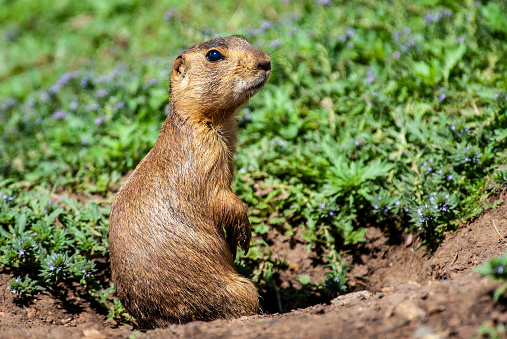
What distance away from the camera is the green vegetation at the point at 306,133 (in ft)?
13.5

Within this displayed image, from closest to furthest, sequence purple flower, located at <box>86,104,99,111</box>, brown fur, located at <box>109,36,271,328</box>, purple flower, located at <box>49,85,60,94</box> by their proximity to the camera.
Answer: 1. brown fur, located at <box>109,36,271,328</box>
2. purple flower, located at <box>86,104,99,111</box>
3. purple flower, located at <box>49,85,60,94</box>

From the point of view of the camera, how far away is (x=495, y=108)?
4.44 m

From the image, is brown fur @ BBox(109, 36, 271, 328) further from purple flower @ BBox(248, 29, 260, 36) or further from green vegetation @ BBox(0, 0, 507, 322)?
purple flower @ BBox(248, 29, 260, 36)

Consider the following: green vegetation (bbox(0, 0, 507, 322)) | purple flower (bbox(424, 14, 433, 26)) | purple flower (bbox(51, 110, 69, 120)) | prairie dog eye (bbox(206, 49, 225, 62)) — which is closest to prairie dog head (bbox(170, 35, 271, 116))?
prairie dog eye (bbox(206, 49, 225, 62))

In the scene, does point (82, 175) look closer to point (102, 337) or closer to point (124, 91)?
point (124, 91)

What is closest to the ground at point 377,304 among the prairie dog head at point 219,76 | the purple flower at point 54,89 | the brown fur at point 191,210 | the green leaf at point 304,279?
the green leaf at point 304,279

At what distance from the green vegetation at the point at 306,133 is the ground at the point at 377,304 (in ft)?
0.43

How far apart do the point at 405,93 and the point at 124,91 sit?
3314 mm

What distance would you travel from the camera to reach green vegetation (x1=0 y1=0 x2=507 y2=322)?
4125 millimetres

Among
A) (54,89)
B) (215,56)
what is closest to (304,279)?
(215,56)

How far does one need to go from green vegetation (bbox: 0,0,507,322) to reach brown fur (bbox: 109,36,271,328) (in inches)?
28.5

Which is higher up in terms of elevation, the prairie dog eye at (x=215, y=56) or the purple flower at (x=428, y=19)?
the purple flower at (x=428, y=19)

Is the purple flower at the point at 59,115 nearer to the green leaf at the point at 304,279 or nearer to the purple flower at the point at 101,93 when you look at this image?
the purple flower at the point at 101,93

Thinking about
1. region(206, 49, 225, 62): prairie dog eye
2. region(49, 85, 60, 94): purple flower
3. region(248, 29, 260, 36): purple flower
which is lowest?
region(206, 49, 225, 62): prairie dog eye
